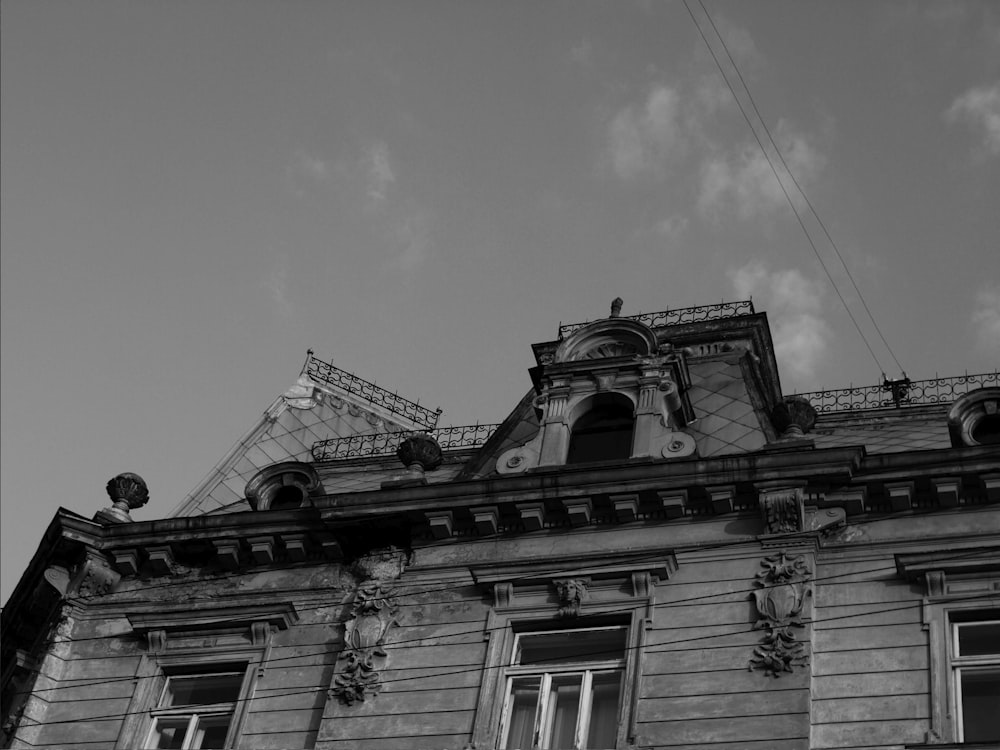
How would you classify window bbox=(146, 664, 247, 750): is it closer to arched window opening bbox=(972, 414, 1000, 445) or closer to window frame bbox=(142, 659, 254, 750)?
window frame bbox=(142, 659, 254, 750)

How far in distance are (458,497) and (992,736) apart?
7598 mm

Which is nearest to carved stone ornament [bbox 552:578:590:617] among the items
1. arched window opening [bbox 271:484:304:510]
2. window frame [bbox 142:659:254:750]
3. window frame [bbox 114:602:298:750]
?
window frame [bbox 114:602:298:750]

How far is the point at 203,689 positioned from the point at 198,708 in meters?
0.45

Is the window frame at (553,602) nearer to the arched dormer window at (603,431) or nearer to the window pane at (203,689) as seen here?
the arched dormer window at (603,431)

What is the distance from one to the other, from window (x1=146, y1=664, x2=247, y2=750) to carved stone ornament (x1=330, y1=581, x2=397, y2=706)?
61.8 inches

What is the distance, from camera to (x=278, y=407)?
31.5 m

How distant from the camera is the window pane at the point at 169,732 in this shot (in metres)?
21.5

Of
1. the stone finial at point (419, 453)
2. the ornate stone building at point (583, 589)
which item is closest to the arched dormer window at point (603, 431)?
the ornate stone building at point (583, 589)

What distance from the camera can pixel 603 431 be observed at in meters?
23.4

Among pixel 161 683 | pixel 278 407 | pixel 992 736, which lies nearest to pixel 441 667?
pixel 161 683

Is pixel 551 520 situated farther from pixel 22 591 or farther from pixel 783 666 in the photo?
pixel 22 591

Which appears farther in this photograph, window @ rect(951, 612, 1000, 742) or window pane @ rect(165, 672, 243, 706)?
window pane @ rect(165, 672, 243, 706)

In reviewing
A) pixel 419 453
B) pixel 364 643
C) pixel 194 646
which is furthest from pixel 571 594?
pixel 194 646

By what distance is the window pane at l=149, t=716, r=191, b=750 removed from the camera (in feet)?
70.5
